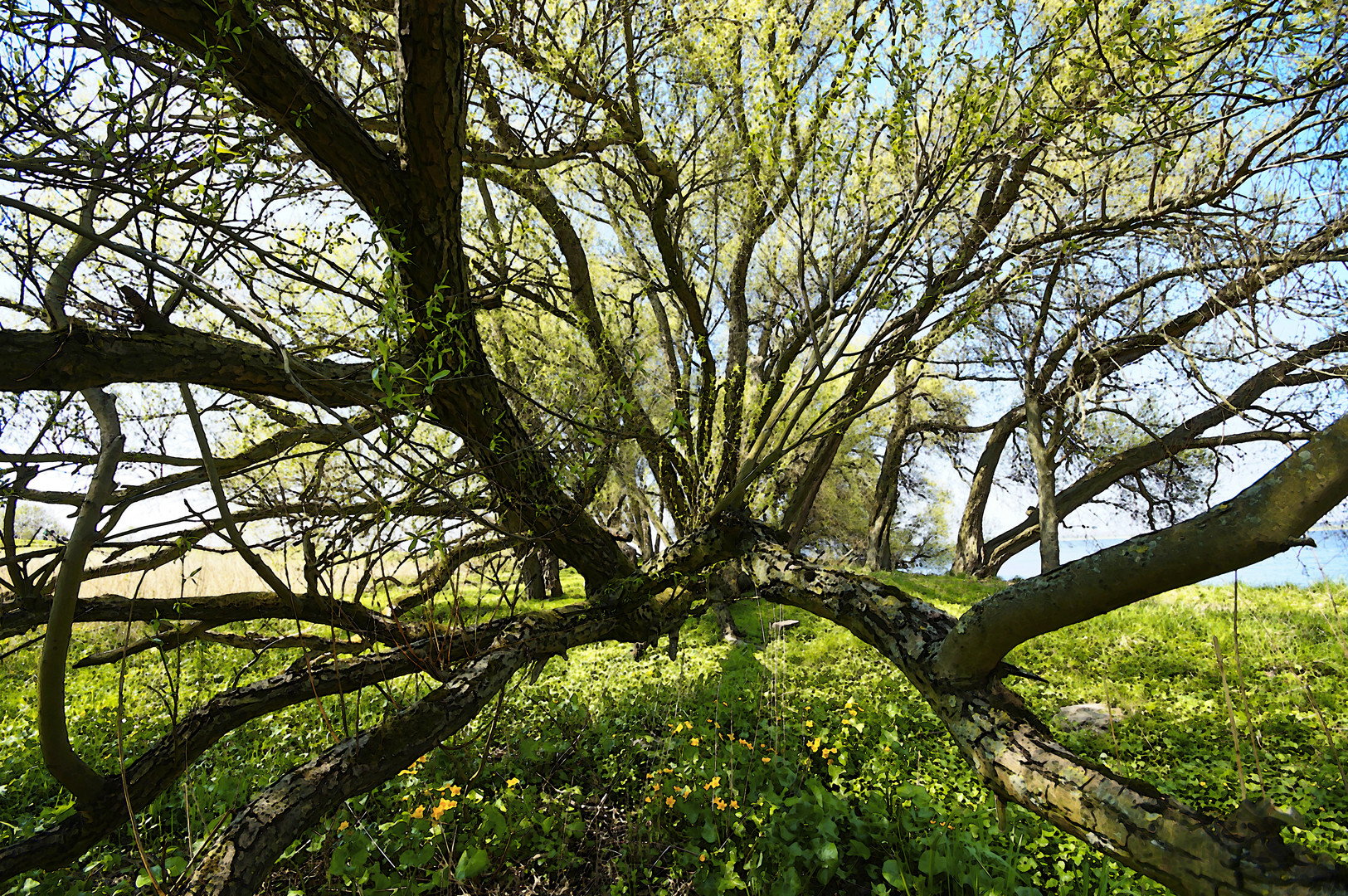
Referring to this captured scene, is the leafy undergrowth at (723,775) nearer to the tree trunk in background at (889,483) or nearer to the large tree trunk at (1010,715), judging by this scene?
the large tree trunk at (1010,715)

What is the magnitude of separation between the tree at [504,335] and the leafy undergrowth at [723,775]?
0.37 meters

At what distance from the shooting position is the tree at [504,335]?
1835 mm

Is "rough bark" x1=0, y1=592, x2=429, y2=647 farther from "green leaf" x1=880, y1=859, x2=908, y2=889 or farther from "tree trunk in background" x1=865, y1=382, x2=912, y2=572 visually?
"tree trunk in background" x1=865, y1=382, x2=912, y2=572

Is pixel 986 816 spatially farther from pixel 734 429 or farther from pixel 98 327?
pixel 98 327

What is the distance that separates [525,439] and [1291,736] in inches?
224

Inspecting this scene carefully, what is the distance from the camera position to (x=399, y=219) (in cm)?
279

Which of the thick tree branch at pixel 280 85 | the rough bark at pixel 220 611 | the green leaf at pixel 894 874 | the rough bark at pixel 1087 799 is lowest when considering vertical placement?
the green leaf at pixel 894 874

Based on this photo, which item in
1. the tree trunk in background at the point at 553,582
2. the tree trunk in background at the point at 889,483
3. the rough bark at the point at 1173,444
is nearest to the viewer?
the rough bark at the point at 1173,444

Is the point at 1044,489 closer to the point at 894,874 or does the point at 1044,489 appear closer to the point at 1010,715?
the point at 894,874

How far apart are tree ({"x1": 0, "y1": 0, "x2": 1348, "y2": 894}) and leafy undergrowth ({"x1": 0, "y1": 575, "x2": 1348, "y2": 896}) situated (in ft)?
1.22

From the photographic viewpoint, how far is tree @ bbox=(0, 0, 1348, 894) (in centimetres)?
183

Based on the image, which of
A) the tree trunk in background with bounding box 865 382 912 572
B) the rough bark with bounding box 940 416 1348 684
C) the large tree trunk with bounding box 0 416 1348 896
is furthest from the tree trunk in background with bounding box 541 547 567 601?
the rough bark with bounding box 940 416 1348 684

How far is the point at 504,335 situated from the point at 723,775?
13.7ft

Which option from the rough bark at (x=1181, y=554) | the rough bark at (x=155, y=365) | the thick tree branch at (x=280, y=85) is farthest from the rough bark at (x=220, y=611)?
the rough bark at (x=1181, y=554)
